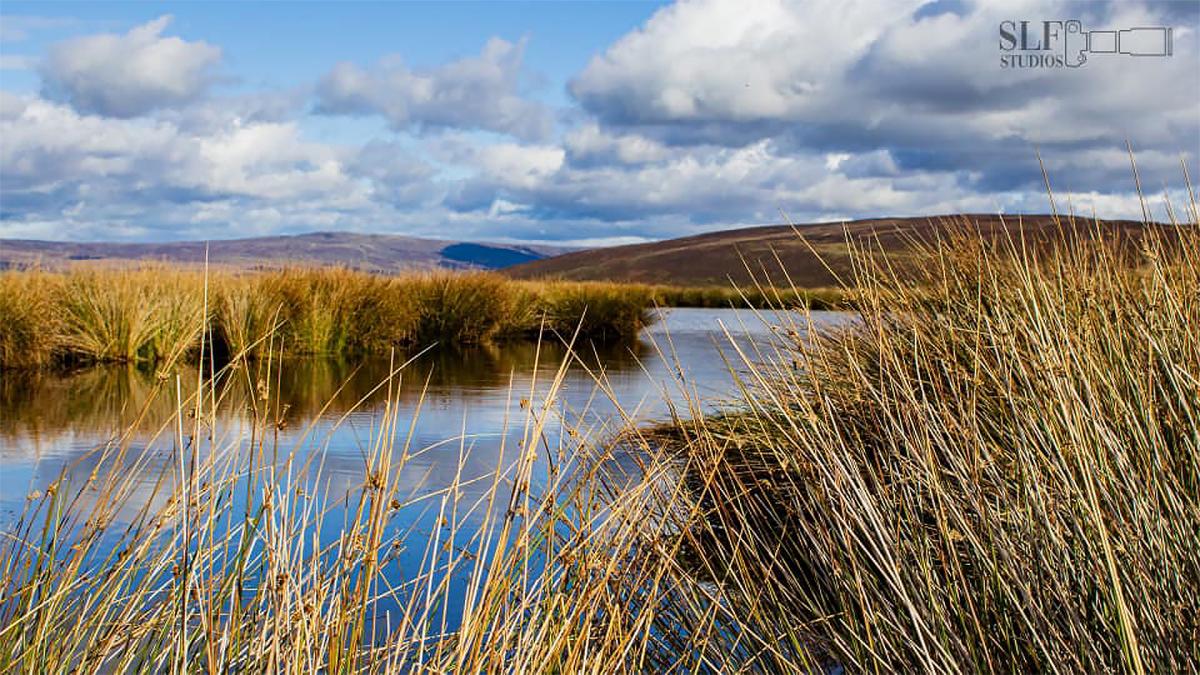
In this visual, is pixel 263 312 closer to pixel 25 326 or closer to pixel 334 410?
pixel 25 326

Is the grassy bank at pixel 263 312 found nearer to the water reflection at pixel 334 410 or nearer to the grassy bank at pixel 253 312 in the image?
the grassy bank at pixel 253 312

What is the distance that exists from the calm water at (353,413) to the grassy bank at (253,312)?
2.14ft

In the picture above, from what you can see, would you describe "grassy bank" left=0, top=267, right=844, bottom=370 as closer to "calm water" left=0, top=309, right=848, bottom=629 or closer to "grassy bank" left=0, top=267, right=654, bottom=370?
"grassy bank" left=0, top=267, right=654, bottom=370

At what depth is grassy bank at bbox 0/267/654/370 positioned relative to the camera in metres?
10.0

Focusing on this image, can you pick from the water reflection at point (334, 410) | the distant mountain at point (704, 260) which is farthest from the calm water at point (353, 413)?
the distant mountain at point (704, 260)

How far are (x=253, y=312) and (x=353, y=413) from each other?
4.76m

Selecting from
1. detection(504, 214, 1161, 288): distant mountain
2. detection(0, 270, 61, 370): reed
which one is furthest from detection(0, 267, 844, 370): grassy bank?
detection(504, 214, 1161, 288): distant mountain

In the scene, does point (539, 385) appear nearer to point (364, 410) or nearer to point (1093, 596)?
point (364, 410)

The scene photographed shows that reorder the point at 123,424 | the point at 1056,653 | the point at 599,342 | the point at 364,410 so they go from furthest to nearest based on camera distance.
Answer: the point at 599,342 → the point at 364,410 → the point at 123,424 → the point at 1056,653

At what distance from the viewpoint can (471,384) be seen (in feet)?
29.8

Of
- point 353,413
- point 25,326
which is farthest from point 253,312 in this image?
point 353,413

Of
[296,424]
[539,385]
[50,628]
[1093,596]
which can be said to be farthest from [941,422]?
[539,385]

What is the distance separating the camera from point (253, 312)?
11.2m

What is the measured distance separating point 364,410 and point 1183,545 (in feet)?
19.5
